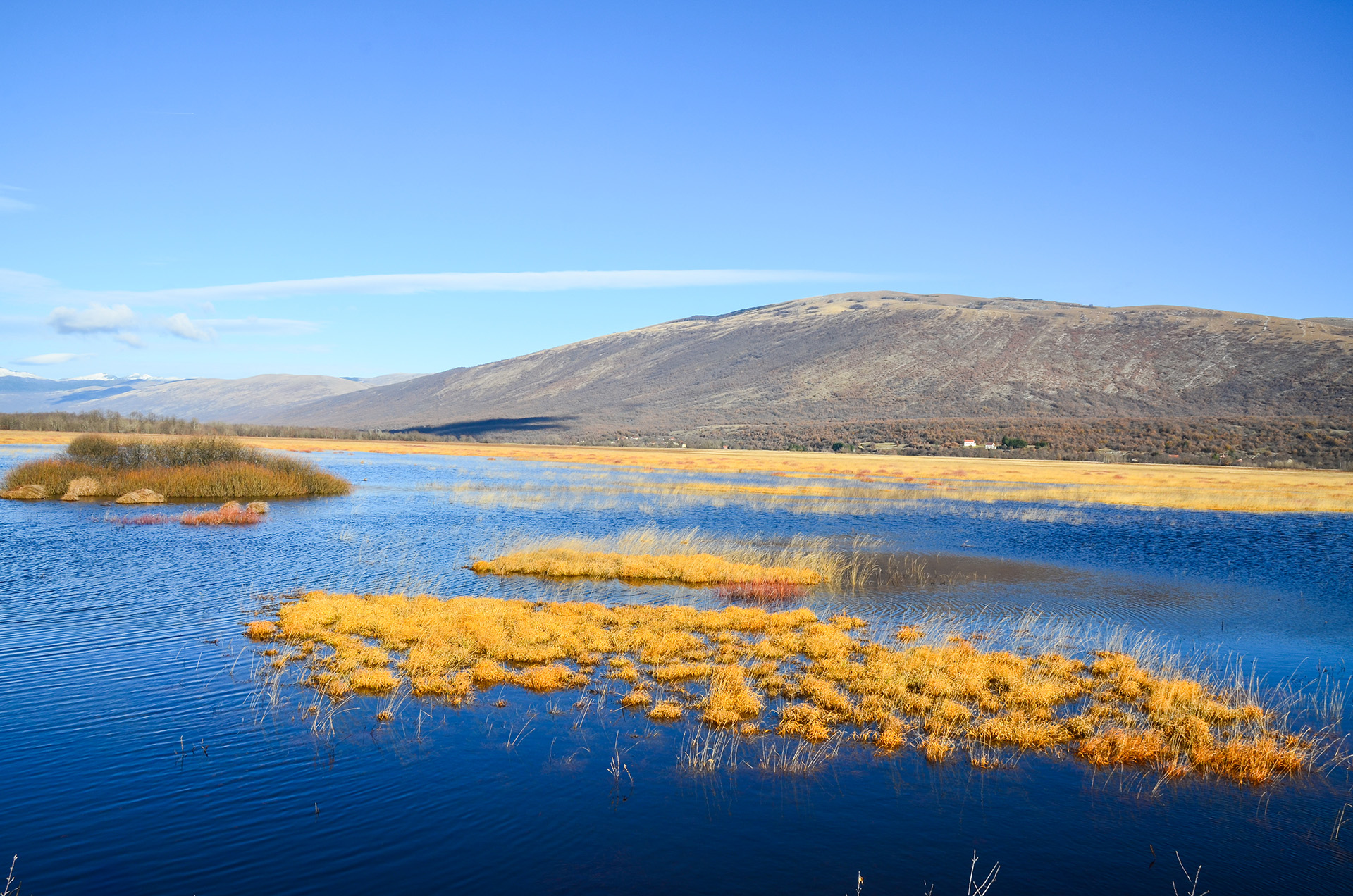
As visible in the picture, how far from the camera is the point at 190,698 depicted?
12438 mm

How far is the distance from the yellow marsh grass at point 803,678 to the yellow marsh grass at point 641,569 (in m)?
5.10

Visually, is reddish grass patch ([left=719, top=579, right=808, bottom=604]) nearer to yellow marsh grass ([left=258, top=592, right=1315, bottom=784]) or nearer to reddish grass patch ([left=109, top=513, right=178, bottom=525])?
yellow marsh grass ([left=258, top=592, right=1315, bottom=784])

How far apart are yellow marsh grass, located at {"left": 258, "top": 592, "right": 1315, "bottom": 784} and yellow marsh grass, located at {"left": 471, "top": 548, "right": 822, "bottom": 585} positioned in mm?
5101

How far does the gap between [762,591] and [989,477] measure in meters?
54.0

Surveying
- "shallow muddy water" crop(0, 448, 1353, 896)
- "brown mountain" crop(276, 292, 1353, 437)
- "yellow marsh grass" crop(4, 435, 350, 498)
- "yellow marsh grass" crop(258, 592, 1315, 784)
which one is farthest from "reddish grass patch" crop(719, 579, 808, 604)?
"brown mountain" crop(276, 292, 1353, 437)

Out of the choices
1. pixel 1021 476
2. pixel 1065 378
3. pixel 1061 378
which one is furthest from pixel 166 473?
pixel 1065 378

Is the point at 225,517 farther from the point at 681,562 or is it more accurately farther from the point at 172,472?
the point at 681,562

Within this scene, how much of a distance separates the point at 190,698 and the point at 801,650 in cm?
1055

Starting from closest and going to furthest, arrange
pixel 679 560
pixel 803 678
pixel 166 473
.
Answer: pixel 803 678, pixel 679 560, pixel 166 473

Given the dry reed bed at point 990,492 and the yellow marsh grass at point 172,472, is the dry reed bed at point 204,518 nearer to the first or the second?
the yellow marsh grass at point 172,472

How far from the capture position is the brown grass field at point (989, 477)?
168 ft

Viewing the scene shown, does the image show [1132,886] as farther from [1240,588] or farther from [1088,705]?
[1240,588]

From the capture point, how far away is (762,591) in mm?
22172

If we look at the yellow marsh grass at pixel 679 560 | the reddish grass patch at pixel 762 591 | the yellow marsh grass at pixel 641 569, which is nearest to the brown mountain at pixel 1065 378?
the yellow marsh grass at pixel 679 560
